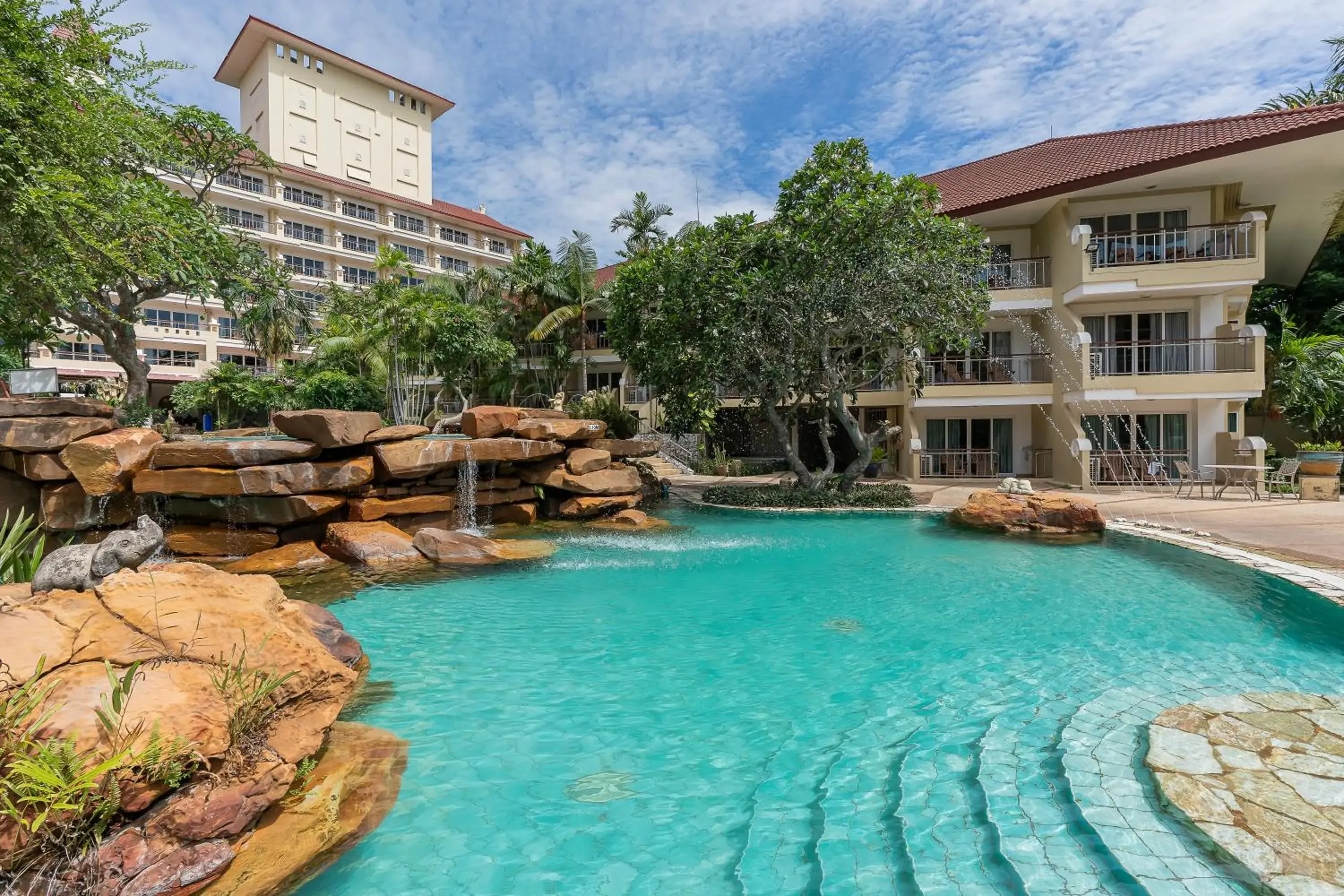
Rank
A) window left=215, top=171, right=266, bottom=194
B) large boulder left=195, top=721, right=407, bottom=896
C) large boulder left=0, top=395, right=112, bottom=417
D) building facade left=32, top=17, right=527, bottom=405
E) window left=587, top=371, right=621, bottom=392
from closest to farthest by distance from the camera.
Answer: large boulder left=195, top=721, right=407, bottom=896, large boulder left=0, top=395, right=112, bottom=417, window left=587, top=371, right=621, bottom=392, building facade left=32, top=17, right=527, bottom=405, window left=215, top=171, right=266, bottom=194

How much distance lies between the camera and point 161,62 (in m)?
12.0

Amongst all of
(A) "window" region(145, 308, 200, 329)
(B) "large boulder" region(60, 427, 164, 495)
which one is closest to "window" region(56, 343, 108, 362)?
(A) "window" region(145, 308, 200, 329)

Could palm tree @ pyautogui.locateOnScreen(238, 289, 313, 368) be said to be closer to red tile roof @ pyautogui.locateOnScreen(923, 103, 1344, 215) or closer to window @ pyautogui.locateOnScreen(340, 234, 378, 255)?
window @ pyautogui.locateOnScreen(340, 234, 378, 255)

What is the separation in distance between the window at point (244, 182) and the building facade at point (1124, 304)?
129 ft

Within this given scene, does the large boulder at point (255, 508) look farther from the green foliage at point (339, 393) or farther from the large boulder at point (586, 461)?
the green foliage at point (339, 393)

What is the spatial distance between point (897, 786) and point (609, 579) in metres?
5.89

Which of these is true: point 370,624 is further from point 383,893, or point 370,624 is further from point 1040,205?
point 1040,205

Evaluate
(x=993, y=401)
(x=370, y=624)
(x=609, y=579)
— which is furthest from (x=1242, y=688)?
(x=993, y=401)

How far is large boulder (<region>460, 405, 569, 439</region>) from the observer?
1361cm

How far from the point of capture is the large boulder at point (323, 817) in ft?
10.1

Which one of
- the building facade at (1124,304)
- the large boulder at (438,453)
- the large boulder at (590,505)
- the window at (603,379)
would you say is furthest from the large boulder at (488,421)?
the window at (603,379)

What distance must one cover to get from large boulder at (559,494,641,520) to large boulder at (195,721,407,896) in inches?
399

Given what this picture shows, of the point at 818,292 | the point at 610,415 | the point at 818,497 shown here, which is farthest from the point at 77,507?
the point at 818,292

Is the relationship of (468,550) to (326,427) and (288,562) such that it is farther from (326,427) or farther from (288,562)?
(326,427)
